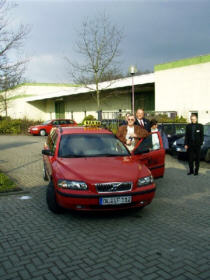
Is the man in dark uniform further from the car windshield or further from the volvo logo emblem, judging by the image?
the volvo logo emblem

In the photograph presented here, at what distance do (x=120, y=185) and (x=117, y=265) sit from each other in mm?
1509

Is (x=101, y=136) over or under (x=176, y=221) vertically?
over

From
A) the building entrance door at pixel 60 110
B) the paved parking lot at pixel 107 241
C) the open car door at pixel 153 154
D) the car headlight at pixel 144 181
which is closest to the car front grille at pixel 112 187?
the car headlight at pixel 144 181

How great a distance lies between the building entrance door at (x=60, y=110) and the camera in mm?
42850

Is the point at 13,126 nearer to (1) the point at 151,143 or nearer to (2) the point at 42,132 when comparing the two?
(2) the point at 42,132

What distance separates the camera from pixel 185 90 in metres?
21.5

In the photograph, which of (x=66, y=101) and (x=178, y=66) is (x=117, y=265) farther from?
(x=66, y=101)

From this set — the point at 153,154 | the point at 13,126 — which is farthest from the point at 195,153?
the point at 13,126

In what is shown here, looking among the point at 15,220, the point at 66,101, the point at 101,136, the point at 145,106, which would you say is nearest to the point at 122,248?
the point at 15,220

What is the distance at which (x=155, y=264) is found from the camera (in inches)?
143

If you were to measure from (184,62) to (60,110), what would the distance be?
2505cm

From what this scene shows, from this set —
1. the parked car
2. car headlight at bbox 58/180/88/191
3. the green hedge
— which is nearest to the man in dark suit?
car headlight at bbox 58/180/88/191

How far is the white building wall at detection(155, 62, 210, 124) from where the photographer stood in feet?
66.1

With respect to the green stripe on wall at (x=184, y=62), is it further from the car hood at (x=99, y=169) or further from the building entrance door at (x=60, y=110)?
the building entrance door at (x=60, y=110)
